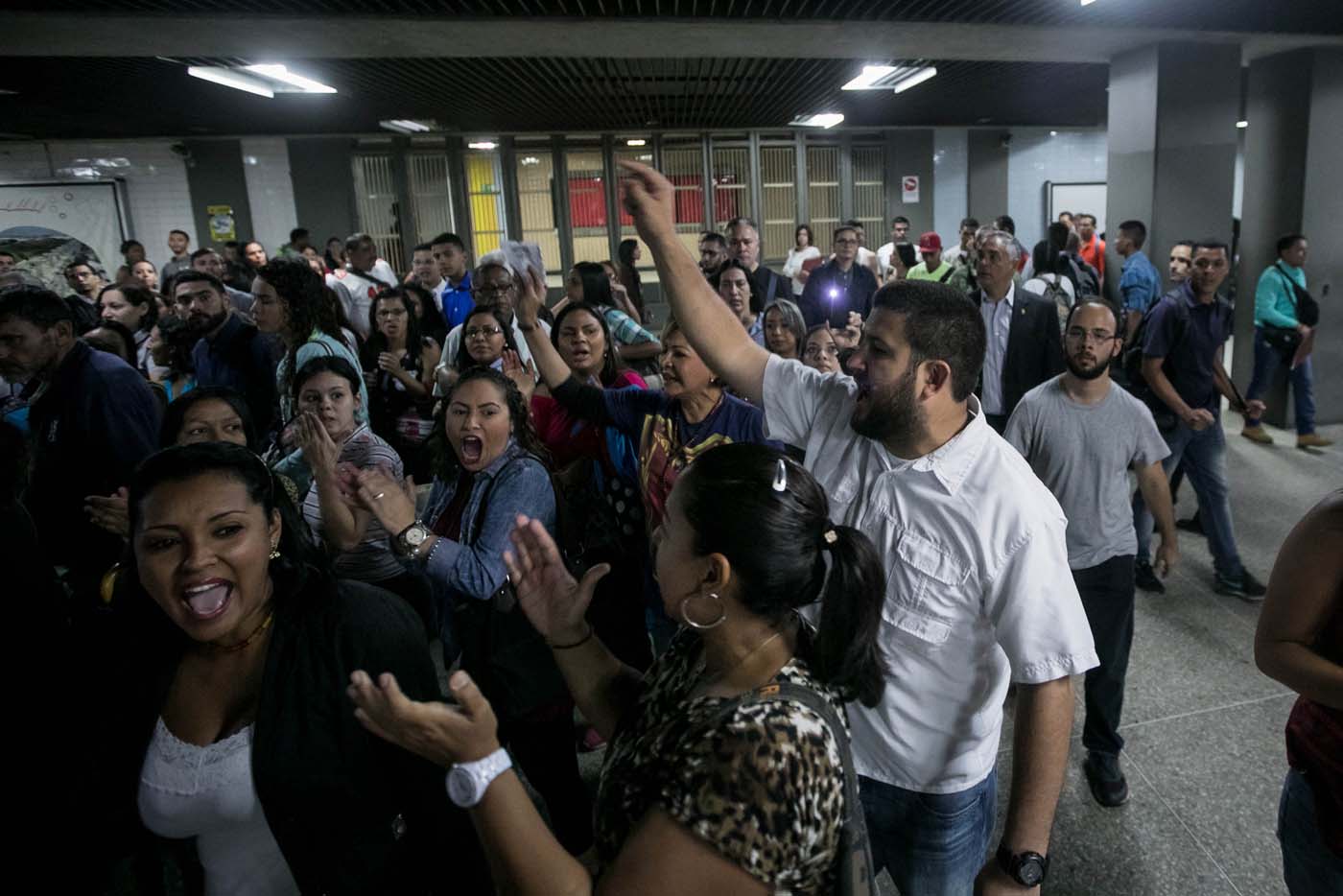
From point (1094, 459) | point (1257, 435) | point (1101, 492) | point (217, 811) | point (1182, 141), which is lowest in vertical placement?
point (1257, 435)

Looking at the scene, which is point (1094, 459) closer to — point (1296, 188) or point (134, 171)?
point (1296, 188)

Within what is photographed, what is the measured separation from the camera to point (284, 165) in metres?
12.4

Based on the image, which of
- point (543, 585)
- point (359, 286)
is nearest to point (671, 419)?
point (543, 585)

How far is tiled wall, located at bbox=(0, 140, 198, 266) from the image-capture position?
39.0 feet

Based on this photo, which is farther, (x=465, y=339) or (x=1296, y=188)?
(x=1296, y=188)

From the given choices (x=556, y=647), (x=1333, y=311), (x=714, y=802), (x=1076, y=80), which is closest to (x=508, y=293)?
(x=556, y=647)

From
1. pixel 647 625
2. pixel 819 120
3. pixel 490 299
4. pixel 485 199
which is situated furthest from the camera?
pixel 485 199

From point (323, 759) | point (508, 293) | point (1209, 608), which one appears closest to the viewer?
point (323, 759)

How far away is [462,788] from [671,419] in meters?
1.85

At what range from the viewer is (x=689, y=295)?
1990 millimetres

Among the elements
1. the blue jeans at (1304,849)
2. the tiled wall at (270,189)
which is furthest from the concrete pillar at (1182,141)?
the tiled wall at (270,189)

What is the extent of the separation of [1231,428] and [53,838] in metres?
8.62

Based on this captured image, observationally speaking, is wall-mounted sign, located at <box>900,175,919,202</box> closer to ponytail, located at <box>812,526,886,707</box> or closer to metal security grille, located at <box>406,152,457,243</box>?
metal security grille, located at <box>406,152,457,243</box>

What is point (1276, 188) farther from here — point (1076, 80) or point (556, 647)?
point (556, 647)
